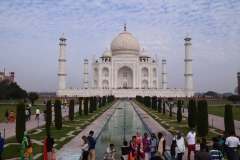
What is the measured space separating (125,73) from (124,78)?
0.78 metres

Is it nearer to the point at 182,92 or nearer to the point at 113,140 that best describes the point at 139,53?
the point at 182,92

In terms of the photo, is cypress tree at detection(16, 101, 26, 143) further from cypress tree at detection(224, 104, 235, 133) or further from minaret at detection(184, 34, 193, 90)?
minaret at detection(184, 34, 193, 90)

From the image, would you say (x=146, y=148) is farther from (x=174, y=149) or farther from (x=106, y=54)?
(x=106, y=54)

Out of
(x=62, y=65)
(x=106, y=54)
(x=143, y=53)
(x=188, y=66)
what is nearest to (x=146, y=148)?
(x=188, y=66)

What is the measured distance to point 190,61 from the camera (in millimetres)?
31734

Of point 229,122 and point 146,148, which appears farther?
point 229,122

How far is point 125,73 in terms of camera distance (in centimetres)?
3950

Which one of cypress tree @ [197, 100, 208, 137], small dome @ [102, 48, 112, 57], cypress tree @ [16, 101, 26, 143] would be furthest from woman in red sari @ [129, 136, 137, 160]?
small dome @ [102, 48, 112, 57]

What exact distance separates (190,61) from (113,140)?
2624 cm

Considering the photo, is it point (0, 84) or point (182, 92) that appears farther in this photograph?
point (182, 92)

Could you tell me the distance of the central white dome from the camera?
39.1 m

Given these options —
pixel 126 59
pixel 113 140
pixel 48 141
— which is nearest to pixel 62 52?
pixel 126 59

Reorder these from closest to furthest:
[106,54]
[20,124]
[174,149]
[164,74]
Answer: [174,149]
[20,124]
[164,74]
[106,54]

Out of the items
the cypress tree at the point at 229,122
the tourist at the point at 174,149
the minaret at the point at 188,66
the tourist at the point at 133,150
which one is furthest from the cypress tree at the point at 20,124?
the minaret at the point at 188,66
